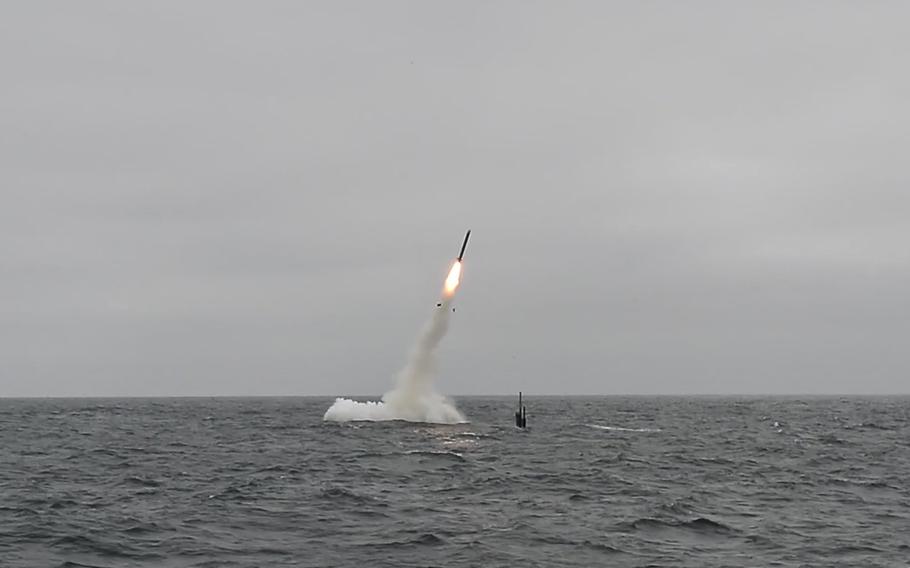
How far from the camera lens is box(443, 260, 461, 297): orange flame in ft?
244

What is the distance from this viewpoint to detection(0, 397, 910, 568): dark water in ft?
80.2

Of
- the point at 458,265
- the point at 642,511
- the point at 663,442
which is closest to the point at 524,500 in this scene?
the point at 642,511

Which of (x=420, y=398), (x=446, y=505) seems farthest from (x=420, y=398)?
(x=446, y=505)

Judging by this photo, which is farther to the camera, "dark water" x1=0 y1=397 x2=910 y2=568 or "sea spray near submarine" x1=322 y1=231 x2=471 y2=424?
"sea spray near submarine" x1=322 y1=231 x2=471 y2=424

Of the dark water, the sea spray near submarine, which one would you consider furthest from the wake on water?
the dark water

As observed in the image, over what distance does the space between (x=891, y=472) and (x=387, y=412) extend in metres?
48.8

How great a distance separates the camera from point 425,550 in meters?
24.8

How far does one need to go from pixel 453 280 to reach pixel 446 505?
42.9 meters

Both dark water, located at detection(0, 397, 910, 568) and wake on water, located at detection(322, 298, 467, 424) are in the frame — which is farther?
wake on water, located at detection(322, 298, 467, 424)

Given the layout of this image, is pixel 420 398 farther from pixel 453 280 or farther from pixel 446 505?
pixel 446 505

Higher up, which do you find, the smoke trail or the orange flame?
the orange flame

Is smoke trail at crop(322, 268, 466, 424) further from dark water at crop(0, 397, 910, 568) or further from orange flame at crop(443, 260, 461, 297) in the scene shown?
dark water at crop(0, 397, 910, 568)

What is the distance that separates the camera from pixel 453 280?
245 feet

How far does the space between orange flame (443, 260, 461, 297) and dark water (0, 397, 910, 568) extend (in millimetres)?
18254
